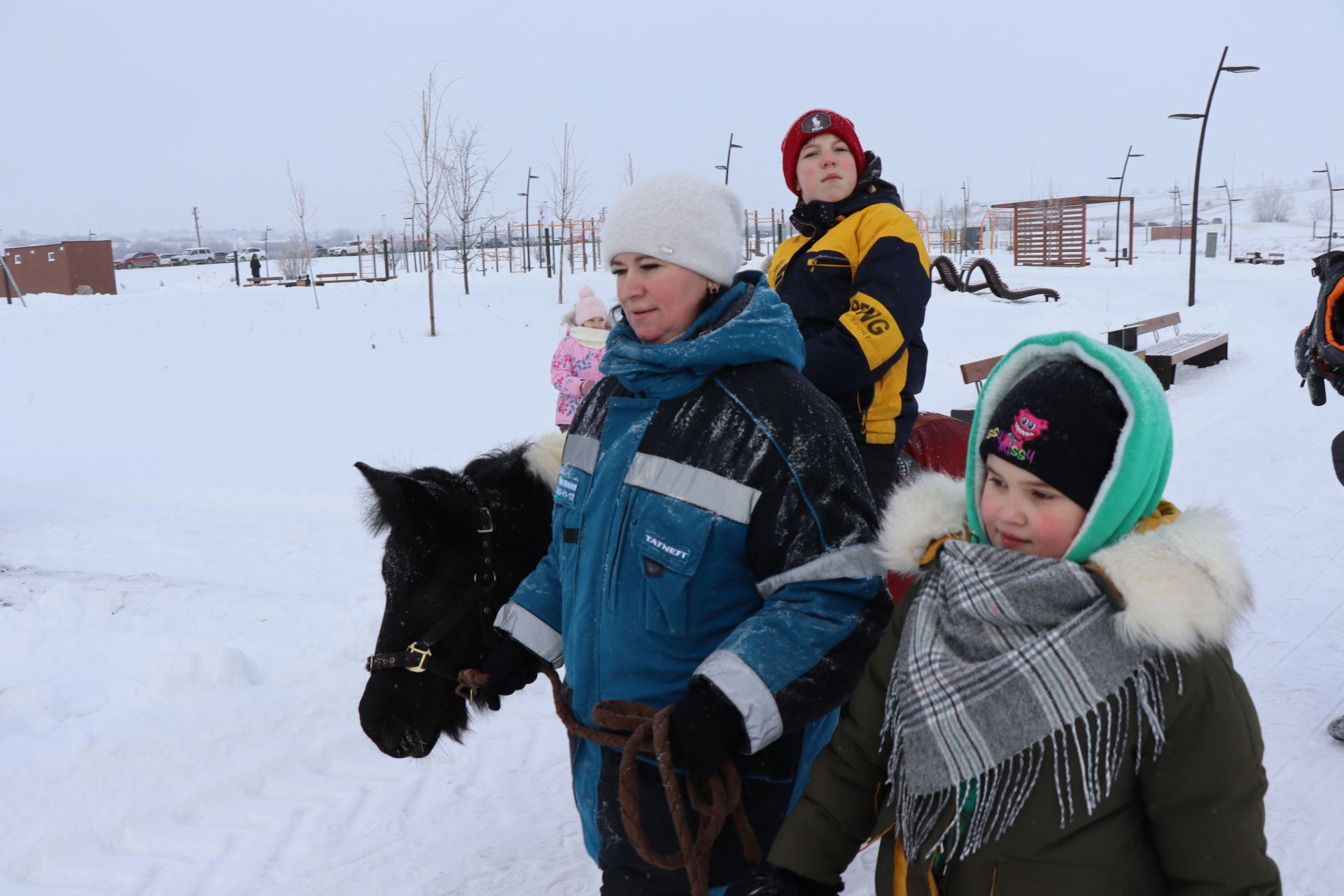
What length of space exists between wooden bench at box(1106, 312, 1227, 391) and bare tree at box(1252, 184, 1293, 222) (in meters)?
96.3

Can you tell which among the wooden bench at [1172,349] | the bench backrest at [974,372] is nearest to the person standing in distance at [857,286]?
the bench backrest at [974,372]

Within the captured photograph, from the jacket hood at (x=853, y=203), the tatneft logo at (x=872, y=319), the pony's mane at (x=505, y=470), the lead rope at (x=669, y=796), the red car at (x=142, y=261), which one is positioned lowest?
the lead rope at (x=669, y=796)

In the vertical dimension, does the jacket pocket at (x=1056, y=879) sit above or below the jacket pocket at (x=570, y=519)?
below

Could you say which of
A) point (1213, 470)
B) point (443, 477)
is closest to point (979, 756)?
point (443, 477)

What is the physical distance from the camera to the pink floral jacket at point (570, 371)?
678cm

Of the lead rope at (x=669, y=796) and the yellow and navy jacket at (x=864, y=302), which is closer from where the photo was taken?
the lead rope at (x=669, y=796)

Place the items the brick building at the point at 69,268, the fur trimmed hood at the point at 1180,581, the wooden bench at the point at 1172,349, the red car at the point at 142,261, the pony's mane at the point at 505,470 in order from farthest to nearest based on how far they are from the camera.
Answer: the red car at the point at 142,261, the brick building at the point at 69,268, the wooden bench at the point at 1172,349, the pony's mane at the point at 505,470, the fur trimmed hood at the point at 1180,581

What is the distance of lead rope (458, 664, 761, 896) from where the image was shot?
1796 mm

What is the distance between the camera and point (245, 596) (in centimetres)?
584

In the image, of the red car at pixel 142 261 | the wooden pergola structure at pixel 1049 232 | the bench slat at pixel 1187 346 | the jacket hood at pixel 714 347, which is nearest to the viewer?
the jacket hood at pixel 714 347

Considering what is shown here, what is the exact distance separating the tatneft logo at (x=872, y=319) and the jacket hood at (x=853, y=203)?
0.39m

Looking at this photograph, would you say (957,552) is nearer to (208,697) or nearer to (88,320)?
(208,697)

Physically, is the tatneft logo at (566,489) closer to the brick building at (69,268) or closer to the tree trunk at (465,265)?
the tree trunk at (465,265)

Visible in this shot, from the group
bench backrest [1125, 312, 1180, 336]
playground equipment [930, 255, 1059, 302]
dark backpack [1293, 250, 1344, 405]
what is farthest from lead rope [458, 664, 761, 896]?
playground equipment [930, 255, 1059, 302]
